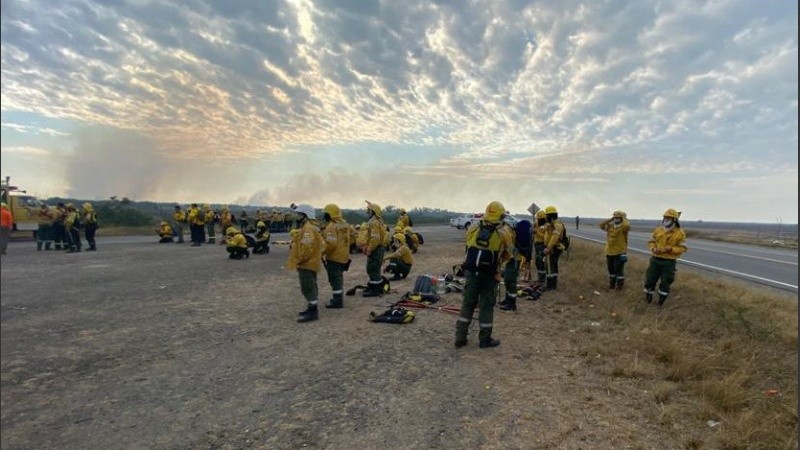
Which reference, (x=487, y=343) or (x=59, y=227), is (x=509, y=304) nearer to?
(x=487, y=343)

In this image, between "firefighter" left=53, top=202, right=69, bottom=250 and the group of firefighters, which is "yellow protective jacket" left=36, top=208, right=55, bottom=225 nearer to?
A: "firefighter" left=53, top=202, right=69, bottom=250

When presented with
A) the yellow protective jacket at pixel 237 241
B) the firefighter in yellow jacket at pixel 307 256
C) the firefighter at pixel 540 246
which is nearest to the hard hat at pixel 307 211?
the firefighter in yellow jacket at pixel 307 256

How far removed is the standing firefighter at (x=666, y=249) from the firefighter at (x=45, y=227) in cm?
2238

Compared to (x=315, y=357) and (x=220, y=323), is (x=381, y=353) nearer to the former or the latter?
(x=315, y=357)

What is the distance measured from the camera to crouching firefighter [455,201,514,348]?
655 cm

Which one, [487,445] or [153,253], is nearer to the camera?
[487,445]

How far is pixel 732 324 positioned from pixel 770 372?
2.20 metres

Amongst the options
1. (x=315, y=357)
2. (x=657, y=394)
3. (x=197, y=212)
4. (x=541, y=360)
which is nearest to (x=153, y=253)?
(x=197, y=212)

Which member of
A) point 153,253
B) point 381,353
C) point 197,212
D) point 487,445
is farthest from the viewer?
point 197,212

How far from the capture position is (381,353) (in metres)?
6.38

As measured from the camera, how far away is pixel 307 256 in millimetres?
7918

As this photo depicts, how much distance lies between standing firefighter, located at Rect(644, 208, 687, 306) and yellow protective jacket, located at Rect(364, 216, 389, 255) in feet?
19.9

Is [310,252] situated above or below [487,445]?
above

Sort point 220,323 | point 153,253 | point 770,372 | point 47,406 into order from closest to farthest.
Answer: point 47,406 → point 770,372 → point 220,323 → point 153,253
